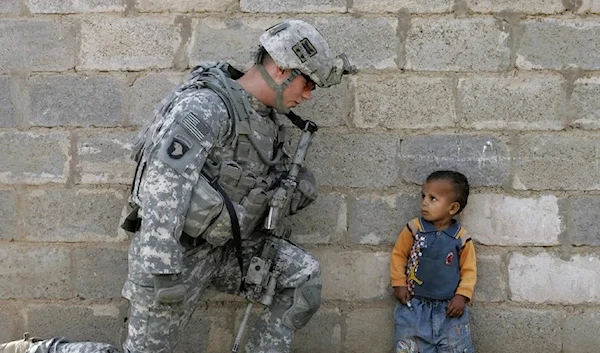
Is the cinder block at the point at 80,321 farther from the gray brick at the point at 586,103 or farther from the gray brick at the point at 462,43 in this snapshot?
the gray brick at the point at 586,103

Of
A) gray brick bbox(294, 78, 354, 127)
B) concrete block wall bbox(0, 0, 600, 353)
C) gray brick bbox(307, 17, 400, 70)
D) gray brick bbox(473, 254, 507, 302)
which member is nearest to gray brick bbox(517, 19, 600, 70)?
concrete block wall bbox(0, 0, 600, 353)

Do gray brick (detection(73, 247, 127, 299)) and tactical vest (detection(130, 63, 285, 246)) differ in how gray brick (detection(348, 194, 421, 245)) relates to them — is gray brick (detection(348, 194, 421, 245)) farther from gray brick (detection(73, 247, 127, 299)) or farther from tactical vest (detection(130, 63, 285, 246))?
gray brick (detection(73, 247, 127, 299))

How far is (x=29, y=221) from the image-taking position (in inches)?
164

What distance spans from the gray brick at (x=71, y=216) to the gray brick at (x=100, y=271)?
0.24 ft

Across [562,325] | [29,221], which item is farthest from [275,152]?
[562,325]

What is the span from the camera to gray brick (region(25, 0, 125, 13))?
161 inches

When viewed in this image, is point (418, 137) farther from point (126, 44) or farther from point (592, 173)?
point (126, 44)

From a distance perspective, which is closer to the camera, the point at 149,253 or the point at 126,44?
the point at 149,253

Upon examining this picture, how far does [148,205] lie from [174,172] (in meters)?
0.17

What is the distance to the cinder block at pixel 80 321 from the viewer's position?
4.21 m

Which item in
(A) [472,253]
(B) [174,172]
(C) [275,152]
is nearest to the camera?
(B) [174,172]

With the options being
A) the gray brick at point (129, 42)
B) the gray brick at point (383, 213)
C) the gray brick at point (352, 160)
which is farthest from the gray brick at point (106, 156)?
the gray brick at point (383, 213)

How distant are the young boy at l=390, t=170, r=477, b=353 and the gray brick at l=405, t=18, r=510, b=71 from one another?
569 mm

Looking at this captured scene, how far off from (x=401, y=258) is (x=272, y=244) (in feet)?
2.51
